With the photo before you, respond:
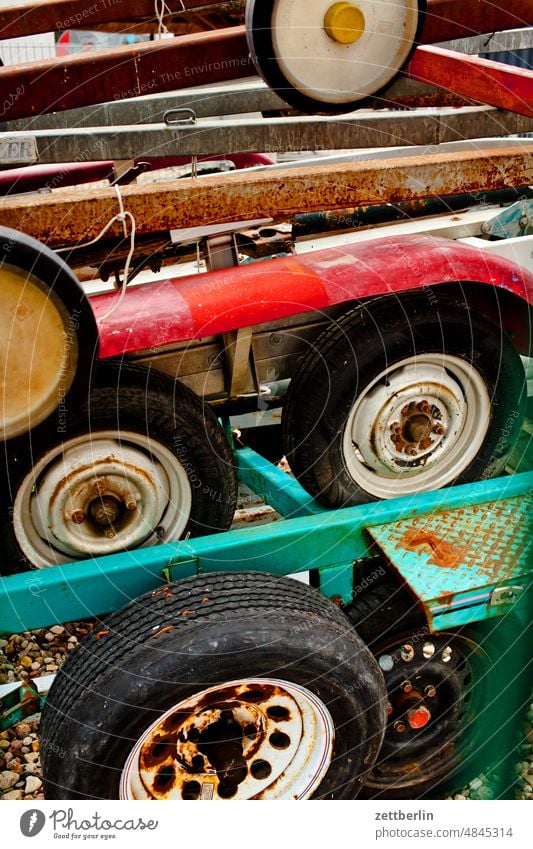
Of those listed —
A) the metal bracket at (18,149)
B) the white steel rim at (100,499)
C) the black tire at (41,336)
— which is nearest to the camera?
the black tire at (41,336)

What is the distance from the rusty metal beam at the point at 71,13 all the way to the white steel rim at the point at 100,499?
1.30 metres

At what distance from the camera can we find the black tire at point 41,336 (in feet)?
5.01

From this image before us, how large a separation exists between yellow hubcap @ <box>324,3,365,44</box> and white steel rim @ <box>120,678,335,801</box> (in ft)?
4.64

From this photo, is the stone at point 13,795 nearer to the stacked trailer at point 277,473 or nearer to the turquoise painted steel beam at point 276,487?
the stacked trailer at point 277,473

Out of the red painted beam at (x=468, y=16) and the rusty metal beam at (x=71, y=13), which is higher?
the rusty metal beam at (x=71, y=13)

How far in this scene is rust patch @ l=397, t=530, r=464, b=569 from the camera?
2.18 m

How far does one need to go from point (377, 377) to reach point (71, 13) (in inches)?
56.1

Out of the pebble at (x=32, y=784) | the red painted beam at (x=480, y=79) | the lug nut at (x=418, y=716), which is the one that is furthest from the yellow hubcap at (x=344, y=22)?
the pebble at (x=32, y=784)

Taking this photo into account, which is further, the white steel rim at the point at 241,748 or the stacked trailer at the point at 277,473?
the white steel rim at the point at 241,748

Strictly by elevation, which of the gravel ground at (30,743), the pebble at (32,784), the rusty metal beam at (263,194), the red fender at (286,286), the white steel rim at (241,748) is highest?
the rusty metal beam at (263,194)

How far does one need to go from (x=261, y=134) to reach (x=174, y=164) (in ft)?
2.90

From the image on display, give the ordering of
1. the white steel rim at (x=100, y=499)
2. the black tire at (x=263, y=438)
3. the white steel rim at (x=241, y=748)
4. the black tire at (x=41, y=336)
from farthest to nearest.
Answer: the black tire at (x=263, y=438) → the white steel rim at (x=100, y=499) → the white steel rim at (x=241, y=748) → the black tire at (x=41, y=336)

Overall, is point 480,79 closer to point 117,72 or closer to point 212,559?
point 117,72
